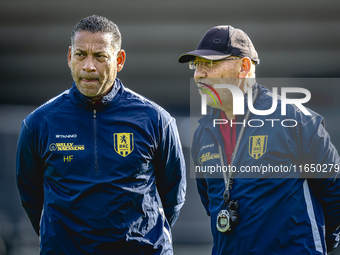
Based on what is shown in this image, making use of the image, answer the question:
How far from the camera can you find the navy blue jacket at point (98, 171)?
218 centimetres

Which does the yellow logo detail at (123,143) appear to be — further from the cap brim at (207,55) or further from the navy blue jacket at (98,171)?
the cap brim at (207,55)

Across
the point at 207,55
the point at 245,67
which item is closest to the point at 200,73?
the point at 207,55

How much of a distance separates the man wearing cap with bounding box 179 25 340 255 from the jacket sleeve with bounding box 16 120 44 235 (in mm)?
824

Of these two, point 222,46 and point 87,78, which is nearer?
point 87,78

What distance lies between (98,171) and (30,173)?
379 mm

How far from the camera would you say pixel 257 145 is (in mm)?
2199

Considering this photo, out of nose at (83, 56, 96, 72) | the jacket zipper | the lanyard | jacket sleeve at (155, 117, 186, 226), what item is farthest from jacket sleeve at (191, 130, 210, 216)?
A: nose at (83, 56, 96, 72)

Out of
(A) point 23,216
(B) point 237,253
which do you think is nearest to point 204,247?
(A) point 23,216

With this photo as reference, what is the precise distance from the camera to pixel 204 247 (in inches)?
155

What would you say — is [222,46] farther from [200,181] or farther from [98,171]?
[98,171]

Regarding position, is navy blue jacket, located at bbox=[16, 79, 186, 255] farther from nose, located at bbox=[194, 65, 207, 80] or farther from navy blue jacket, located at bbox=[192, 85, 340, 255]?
navy blue jacket, located at bbox=[192, 85, 340, 255]

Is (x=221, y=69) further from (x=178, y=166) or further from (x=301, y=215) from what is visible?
(x=301, y=215)

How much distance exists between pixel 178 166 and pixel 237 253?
54 cm

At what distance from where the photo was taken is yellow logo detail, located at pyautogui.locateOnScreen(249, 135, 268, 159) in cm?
219
